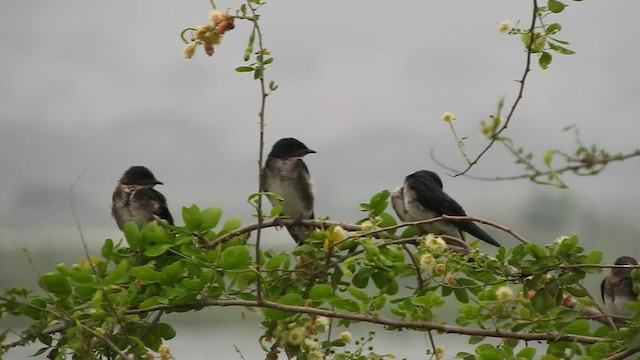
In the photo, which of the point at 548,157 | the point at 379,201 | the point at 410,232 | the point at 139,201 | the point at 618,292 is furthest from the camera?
the point at 618,292

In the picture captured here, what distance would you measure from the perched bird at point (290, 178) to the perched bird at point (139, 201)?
1.48ft

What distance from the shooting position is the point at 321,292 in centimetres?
256

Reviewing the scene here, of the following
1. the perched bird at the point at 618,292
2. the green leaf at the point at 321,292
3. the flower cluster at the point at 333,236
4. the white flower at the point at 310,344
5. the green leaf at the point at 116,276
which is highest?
the flower cluster at the point at 333,236

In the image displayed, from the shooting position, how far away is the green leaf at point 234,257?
2428 millimetres

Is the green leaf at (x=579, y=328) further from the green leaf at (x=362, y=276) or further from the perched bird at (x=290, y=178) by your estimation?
the perched bird at (x=290, y=178)

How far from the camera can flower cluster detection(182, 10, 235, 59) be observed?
245 cm

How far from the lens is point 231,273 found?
Answer: 249 centimetres

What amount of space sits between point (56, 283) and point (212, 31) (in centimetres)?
73

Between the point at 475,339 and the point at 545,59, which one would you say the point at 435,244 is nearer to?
the point at 475,339

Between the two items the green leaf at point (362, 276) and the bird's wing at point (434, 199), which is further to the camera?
the bird's wing at point (434, 199)

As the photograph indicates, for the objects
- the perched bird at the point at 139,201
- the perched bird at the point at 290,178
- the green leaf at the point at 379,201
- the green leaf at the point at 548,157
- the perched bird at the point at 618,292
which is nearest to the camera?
the green leaf at the point at 548,157

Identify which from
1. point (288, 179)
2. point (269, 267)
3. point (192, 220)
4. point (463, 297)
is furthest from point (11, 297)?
point (288, 179)

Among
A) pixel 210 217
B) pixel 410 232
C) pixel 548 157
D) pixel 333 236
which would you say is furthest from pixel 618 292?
pixel 548 157

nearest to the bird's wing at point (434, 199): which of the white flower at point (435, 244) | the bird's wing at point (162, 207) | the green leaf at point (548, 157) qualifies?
the bird's wing at point (162, 207)
